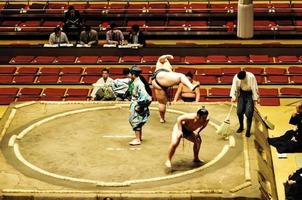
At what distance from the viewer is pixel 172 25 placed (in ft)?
40.2

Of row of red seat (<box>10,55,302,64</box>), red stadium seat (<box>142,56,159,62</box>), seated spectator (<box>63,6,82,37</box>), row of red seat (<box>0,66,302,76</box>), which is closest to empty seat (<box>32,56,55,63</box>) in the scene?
row of red seat (<box>10,55,302,64</box>)

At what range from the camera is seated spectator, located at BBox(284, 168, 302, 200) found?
24.5ft

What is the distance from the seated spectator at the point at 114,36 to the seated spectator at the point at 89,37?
8.2 inches

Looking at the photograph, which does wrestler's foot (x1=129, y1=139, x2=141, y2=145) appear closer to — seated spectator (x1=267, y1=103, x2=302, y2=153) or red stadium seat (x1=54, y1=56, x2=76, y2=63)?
seated spectator (x1=267, y1=103, x2=302, y2=153)

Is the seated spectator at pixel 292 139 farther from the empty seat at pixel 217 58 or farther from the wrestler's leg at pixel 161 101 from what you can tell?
the empty seat at pixel 217 58

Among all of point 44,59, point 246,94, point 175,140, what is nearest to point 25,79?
point 44,59

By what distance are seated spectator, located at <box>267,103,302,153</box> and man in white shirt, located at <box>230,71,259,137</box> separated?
76 centimetres

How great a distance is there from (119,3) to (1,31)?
2276mm

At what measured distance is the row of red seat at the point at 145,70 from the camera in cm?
1072

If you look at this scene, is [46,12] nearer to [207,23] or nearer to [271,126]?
[207,23]

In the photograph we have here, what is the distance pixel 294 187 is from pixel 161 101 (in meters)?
1.97

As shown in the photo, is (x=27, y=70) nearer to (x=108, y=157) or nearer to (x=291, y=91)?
(x=108, y=157)

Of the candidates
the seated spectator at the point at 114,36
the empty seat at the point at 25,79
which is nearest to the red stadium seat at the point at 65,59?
the empty seat at the point at 25,79

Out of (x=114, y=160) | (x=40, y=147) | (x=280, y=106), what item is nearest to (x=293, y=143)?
Answer: (x=280, y=106)
